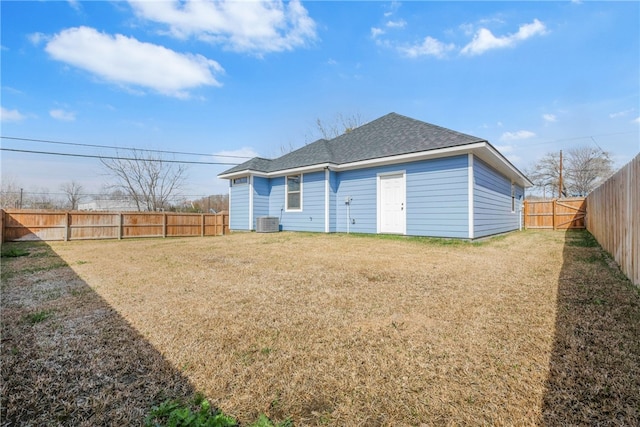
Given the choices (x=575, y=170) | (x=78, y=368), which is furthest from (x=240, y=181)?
(x=575, y=170)

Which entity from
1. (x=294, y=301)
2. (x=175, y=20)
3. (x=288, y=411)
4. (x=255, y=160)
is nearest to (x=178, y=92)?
(x=255, y=160)

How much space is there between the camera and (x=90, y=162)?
Result: 2086cm

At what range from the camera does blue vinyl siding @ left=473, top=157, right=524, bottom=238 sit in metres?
8.56

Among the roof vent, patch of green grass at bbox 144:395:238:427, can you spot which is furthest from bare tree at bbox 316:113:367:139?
patch of green grass at bbox 144:395:238:427

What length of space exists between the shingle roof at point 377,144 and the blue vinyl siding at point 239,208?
0.94 m

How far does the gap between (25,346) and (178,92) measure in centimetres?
1556

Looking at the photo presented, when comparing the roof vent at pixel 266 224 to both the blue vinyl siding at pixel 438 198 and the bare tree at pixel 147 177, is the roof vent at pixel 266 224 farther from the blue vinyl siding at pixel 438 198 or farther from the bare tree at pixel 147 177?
the bare tree at pixel 147 177

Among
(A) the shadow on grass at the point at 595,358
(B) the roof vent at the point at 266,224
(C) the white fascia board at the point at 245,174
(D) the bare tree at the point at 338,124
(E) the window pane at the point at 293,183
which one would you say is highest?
(D) the bare tree at the point at 338,124

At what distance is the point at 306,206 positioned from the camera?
11414 mm

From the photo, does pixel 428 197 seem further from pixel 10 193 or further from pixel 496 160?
pixel 10 193

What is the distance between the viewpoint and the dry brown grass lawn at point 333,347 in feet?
5.04

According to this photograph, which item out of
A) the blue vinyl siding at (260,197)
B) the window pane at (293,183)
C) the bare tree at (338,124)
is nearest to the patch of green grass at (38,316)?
the window pane at (293,183)

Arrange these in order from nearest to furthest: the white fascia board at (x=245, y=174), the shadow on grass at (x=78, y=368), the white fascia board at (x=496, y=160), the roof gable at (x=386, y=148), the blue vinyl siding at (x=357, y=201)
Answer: the shadow on grass at (x=78, y=368), the white fascia board at (x=496, y=160), the roof gable at (x=386, y=148), the blue vinyl siding at (x=357, y=201), the white fascia board at (x=245, y=174)

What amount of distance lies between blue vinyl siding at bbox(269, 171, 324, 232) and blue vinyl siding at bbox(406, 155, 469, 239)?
340cm
